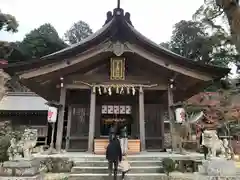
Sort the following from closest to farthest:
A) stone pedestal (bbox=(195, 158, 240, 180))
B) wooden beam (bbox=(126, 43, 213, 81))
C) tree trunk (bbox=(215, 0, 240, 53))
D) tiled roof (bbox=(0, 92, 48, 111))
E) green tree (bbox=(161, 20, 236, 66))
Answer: stone pedestal (bbox=(195, 158, 240, 180)), tree trunk (bbox=(215, 0, 240, 53)), wooden beam (bbox=(126, 43, 213, 81)), tiled roof (bbox=(0, 92, 48, 111)), green tree (bbox=(161, 20, 236, 66))

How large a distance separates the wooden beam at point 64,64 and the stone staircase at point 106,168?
4486 mm

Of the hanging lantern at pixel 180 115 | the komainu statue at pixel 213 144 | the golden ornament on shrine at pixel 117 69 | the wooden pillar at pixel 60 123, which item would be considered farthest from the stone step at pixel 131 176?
the golden ornament on shrine at pixel 117 69

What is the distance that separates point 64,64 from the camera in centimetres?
1064

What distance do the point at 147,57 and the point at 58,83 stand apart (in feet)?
16.1

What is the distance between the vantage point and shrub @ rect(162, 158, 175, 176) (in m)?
8.18

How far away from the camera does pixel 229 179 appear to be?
20.7ft

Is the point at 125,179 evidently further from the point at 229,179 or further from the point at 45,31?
the point at 45,31

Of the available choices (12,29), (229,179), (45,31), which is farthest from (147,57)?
(45,31)

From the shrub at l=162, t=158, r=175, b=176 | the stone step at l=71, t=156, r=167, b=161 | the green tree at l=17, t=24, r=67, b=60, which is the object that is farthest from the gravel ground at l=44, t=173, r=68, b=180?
the green tree at l=17, t=24, r=67, b=60

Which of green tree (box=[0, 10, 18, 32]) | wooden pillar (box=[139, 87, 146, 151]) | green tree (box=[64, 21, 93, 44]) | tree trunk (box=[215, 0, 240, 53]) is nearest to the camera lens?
tree trunk (box=[215, 0, 240, 53])

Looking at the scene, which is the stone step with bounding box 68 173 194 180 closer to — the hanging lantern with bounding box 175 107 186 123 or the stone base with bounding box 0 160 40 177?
the stone base with bounding box 0 160 40 177

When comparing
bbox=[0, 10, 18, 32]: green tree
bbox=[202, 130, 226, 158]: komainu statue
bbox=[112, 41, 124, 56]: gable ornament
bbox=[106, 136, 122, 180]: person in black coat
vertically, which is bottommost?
bbox=[106, 136, 122, 180]: person in black coat

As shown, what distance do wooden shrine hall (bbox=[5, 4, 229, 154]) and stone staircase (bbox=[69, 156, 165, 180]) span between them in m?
1.61

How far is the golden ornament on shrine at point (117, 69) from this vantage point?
11.3 m
